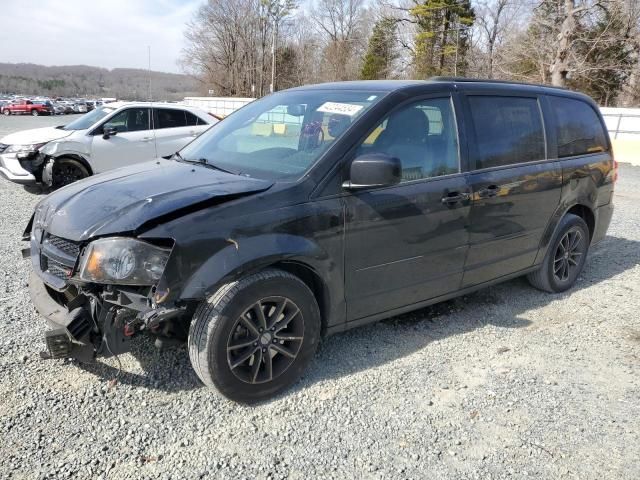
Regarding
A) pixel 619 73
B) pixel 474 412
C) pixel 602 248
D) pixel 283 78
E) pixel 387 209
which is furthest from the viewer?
pixel 283 78

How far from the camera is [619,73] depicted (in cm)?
3030

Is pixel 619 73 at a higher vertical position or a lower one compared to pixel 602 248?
higher

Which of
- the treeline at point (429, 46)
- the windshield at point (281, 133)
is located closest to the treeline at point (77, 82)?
the treeline at point (429, 46)

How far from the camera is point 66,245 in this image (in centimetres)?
299

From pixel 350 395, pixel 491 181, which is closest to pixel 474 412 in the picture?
pixel 350 395

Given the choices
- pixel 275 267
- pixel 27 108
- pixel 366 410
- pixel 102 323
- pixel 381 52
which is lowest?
pixel 366 410

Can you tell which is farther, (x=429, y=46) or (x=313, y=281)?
(x=429, y=46)

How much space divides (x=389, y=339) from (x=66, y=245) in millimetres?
2324

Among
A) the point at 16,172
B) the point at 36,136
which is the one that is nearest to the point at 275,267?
the point at 16,172

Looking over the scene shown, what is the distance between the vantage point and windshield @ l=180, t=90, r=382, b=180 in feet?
10.9

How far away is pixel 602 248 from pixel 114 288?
6.21 metres

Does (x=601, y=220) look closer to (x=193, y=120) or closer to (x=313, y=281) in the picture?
(x=313, y=281)

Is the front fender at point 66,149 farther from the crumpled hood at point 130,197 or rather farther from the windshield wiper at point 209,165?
the windshield wiper at point 209,165

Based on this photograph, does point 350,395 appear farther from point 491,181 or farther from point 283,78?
point 283,78
